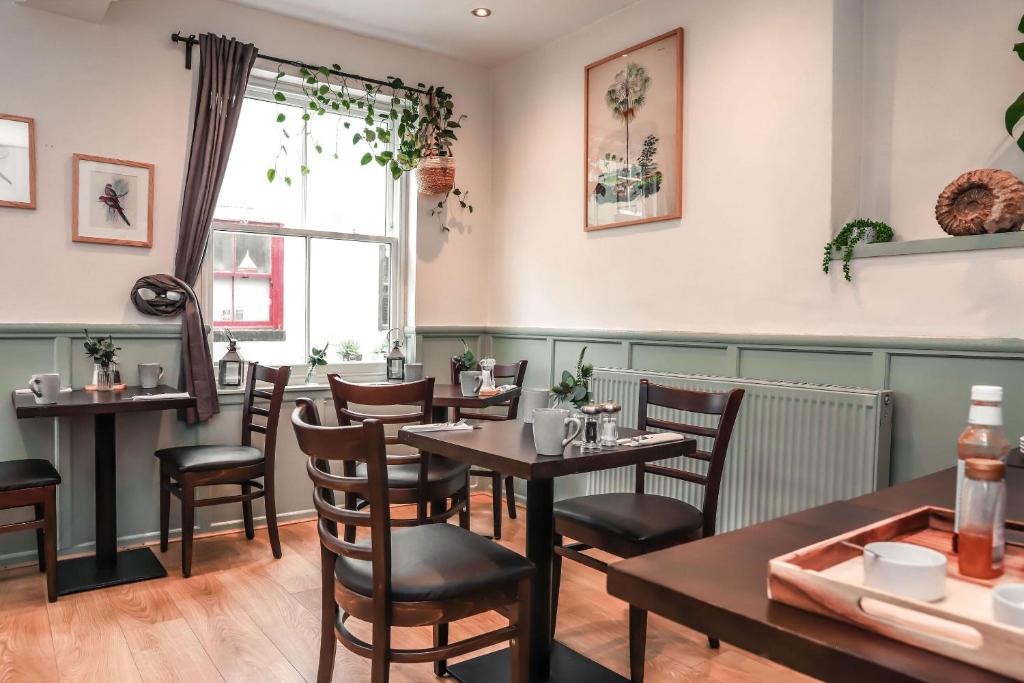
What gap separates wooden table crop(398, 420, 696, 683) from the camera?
1910 millimetres

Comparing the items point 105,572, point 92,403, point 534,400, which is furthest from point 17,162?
point 534,400

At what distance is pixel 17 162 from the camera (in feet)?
10.8

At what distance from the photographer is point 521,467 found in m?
1.83

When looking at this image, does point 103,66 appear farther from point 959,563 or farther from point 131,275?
point 959,563

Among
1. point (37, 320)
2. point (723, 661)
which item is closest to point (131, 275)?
point (37, 320)

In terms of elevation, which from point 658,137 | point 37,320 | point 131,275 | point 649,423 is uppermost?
point 658,137

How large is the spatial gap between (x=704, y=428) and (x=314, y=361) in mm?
2405

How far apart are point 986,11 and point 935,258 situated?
912mm

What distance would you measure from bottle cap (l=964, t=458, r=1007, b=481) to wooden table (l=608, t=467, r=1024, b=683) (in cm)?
22

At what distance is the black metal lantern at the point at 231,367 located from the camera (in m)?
3.83

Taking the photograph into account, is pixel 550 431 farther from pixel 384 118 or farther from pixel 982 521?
pixel 384 118

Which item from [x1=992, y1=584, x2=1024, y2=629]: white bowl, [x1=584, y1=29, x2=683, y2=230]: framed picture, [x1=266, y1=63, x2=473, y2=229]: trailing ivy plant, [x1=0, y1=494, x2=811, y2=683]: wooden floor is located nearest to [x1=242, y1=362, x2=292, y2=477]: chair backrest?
[x1=0, y1=494, x2=811, y2=683]: wooden floor

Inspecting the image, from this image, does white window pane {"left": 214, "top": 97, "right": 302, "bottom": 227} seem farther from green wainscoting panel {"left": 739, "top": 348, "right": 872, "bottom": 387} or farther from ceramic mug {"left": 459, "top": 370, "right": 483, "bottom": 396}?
green wainscoting panel {"left": 739, "top": 348, "right": 872, "bottom": 387}

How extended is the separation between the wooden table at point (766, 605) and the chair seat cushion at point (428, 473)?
71.8 inches
